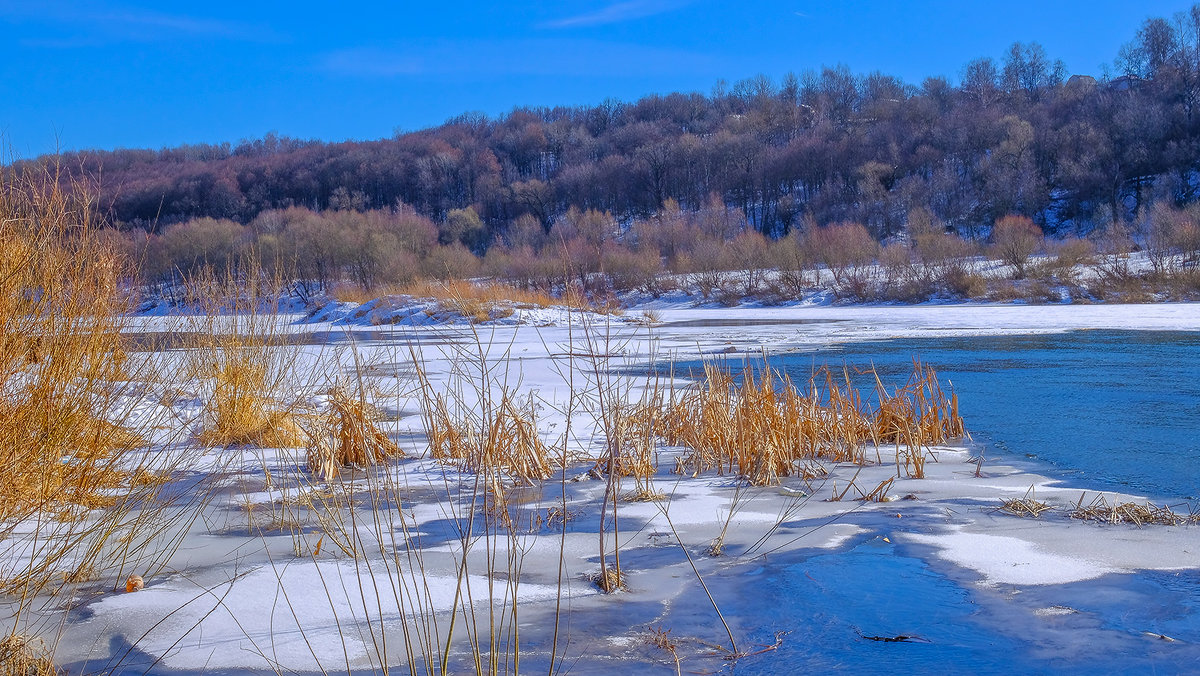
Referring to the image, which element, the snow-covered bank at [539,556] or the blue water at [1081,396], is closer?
the snow-covered bank at [539,556]

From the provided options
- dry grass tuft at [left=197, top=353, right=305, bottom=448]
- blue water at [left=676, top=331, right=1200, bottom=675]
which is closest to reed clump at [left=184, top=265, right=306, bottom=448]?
dry grass tuft at [left=197, top=353, right=305, bottom=448]

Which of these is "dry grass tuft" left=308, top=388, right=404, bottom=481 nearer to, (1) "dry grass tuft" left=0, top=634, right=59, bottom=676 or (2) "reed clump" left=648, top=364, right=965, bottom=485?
(2) "reed clump" left=648, top=364, right=965, bottom=485

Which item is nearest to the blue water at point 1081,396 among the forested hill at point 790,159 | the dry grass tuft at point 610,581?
the dry grass tuft at point 610,581

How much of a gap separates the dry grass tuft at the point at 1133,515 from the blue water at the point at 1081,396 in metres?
0.72

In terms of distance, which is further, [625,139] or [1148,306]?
[625,139]

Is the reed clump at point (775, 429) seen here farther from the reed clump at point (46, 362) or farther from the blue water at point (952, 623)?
the reed clump at point (46, 362)

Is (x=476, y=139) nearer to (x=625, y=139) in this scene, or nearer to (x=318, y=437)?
(x=625, y=139)

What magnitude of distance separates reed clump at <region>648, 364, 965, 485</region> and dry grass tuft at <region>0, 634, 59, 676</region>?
313cm

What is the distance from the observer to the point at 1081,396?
8719 millimetres

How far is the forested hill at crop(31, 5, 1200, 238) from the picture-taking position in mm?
50812

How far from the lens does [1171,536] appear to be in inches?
143

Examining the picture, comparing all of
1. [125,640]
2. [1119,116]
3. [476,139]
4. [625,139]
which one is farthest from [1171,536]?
[476,139]

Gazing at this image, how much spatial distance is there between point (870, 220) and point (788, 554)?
5389 centimetres

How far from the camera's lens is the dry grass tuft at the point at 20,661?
7.72 ft
